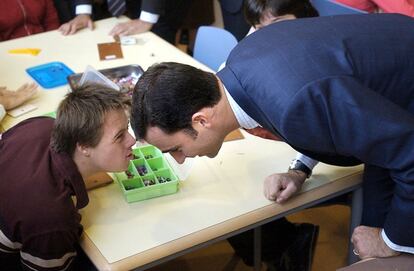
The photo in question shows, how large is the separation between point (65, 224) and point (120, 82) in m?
0.84

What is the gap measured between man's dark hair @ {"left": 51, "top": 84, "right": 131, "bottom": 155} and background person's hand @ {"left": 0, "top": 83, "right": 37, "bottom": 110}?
507mm

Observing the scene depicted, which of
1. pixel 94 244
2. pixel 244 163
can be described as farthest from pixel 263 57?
pixel 94 244

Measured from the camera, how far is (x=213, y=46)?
7.20 ft

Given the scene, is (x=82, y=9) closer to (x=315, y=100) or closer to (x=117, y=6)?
(x=117, y=6)

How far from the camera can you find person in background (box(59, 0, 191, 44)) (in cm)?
240

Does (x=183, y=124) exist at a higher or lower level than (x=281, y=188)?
higher

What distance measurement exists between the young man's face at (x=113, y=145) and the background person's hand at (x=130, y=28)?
44.0 inches

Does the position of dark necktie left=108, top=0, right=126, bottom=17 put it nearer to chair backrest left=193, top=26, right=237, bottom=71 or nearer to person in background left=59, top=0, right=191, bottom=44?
person in background left=59, top=0, right=191, bottom=44

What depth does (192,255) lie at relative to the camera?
215 cm

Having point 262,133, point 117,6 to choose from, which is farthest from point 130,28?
point 262,133

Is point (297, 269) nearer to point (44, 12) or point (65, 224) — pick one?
point (65, 224)

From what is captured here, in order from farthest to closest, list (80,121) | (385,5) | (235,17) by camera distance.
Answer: (235,17), (385,5), (80,121)

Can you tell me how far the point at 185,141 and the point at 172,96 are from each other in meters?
0.13

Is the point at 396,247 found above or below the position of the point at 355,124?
below
